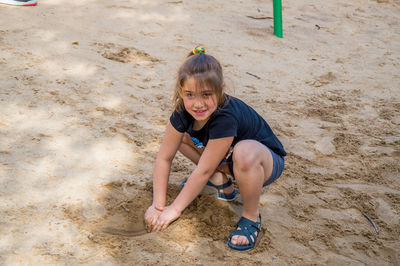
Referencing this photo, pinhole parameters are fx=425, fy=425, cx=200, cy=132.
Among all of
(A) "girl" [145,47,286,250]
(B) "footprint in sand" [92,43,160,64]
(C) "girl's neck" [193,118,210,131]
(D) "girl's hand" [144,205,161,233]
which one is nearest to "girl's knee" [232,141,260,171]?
(A) "girl" [145,47,286,250]

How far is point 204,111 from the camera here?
1794mm

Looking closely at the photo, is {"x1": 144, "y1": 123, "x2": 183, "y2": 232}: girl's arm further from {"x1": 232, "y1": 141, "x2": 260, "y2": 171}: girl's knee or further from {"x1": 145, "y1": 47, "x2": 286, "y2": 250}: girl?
{"x1": 232, "y1": 141, "x2": 260, "y2": 171}: girl's knee

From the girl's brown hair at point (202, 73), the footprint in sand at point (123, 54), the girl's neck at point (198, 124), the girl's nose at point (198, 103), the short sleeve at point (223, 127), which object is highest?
the girl's brown hair at point (202, 73)

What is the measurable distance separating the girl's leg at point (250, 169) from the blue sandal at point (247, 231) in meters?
0.02

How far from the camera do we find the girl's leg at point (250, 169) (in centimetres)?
179

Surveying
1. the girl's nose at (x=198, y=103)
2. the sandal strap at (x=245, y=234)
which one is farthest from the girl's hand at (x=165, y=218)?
the girl's nose at (x=198, y=103)

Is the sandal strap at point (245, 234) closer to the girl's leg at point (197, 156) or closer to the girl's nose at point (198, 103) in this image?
the girl's leg at point (197, 156)

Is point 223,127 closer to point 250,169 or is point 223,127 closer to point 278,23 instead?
point 250,169

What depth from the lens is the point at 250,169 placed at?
179 cm

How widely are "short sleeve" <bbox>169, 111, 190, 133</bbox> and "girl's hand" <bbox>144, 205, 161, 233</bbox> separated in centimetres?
39

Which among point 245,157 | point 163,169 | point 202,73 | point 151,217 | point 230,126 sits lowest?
point 151,217

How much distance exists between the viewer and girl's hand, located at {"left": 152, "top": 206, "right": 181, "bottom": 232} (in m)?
1.88

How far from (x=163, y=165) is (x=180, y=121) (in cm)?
23

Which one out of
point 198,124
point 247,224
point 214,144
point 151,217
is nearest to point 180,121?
point 198,124
